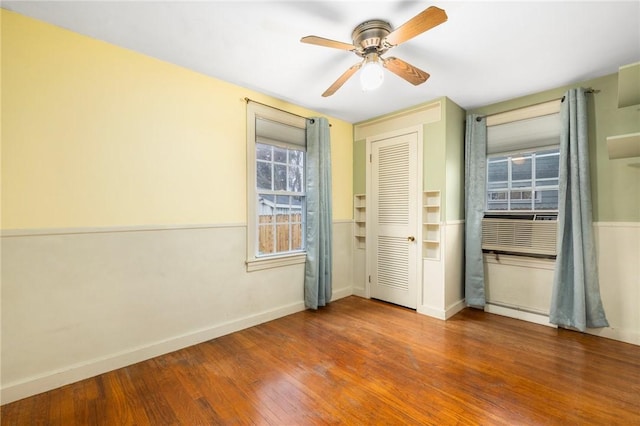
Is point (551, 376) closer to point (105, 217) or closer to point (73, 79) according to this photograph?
point (105, 217)

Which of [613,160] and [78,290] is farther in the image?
[613,160]

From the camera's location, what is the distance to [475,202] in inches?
132

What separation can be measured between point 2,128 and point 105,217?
0.76 m

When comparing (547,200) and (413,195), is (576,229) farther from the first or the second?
(413,195)

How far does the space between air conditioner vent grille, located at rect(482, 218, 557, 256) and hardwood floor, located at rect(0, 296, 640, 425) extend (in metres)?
0.85

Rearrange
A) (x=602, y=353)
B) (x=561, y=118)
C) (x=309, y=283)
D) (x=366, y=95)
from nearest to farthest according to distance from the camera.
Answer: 1. (x=602, y=353)
2. (x=561, y=118)
3. (x=366, y=95)
4. (x=309, y=283)

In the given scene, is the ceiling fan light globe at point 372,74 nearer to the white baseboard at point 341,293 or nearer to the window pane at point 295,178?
the window pane at point 295,178

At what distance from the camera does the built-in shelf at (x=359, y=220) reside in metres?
4.08

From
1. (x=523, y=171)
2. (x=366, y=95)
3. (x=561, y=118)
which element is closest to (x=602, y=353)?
(x=523, y=171)

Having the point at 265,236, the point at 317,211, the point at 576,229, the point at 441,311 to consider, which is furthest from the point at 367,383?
the point at 576,229

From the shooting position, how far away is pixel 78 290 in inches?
79.7

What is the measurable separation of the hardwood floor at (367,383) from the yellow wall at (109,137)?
1.17m

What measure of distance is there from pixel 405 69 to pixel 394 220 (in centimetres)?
199

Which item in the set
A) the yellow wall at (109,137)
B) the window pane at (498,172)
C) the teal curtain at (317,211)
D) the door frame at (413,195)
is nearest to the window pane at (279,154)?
the teal curtain at (317,211)
